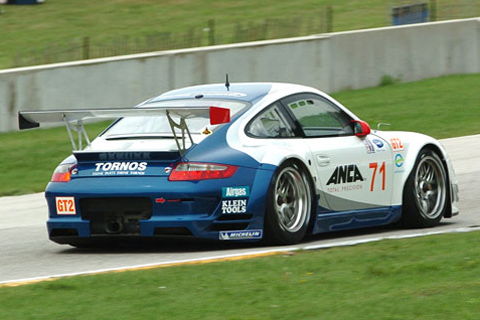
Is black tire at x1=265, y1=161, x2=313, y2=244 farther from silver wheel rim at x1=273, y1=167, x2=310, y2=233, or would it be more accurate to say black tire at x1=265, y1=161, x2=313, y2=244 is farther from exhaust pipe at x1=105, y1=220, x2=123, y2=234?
exhaust pipe at x1=105, y1=220, x2=123, y2=234

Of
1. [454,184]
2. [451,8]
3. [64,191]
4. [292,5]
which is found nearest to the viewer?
[64,191]

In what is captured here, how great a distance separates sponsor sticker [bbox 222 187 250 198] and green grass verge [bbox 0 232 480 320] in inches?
27.4

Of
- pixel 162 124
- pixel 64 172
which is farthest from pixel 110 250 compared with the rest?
pixel 162 124

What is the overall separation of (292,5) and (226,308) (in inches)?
1016

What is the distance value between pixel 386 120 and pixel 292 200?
9896 millimetres

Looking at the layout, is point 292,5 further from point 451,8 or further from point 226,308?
point 226,308

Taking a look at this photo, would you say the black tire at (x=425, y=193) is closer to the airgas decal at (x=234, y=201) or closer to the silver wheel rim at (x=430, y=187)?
the silver wheel rim at (x=430, y=187)

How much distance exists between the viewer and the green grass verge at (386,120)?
1421 centimetres

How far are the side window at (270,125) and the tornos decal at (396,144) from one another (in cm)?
116

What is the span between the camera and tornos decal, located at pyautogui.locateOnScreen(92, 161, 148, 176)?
8328mm

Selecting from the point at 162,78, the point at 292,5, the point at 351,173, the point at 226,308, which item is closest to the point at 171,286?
the point at 226,308

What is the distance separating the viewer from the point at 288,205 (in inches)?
341

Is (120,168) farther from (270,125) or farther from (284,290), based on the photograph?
(284,290)

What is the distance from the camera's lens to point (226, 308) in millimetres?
5961
